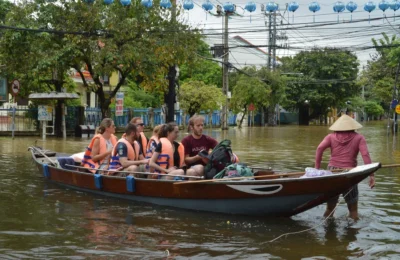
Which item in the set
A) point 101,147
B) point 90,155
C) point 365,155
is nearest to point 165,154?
point 101,147

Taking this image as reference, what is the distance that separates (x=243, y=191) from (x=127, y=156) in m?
2.84

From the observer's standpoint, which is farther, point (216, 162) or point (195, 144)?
point (195, 144)

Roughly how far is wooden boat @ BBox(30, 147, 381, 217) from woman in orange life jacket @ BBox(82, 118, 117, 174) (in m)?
0.39

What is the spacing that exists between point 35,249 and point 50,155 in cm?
759

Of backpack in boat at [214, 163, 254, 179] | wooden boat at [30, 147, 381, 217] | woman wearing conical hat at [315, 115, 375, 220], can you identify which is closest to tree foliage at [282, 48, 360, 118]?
wooden boat at [30, 147, 381, 217]

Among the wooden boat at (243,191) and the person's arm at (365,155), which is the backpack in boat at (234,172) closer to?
the wooden boat at (243,191)

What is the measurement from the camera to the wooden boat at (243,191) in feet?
26.3

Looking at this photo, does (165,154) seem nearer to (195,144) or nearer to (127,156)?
(195,144)

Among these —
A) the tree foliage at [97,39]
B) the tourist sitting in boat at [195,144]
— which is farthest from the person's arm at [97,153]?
the tree foliage at [97,39]

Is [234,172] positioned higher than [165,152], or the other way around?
[165,152]

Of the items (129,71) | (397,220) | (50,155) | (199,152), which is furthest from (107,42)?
(397,220)

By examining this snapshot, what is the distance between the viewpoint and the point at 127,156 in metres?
10.7

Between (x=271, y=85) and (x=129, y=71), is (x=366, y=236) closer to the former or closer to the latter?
(x=129, y=71)

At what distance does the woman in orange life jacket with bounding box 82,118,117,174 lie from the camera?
443 inches
